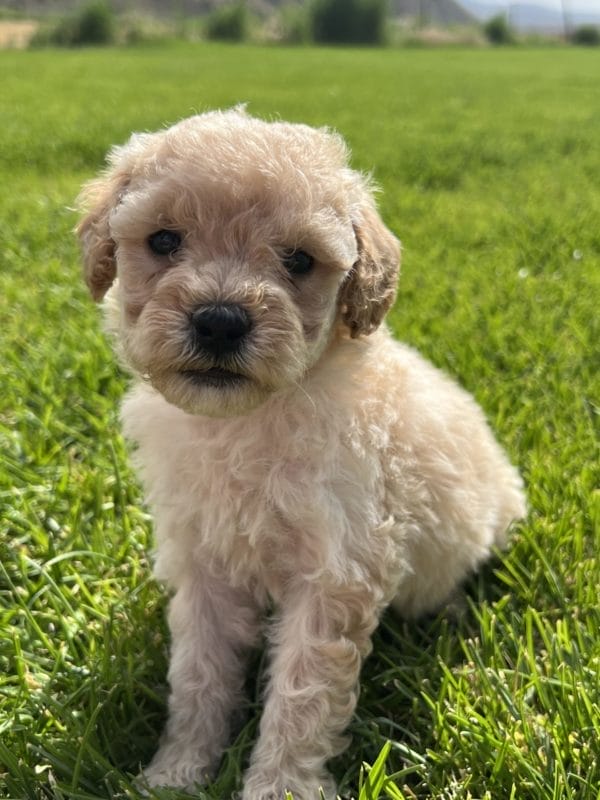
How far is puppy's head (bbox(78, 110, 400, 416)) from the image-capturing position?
6.33 feet

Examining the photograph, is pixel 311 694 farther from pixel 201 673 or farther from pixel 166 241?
pixel 166 241

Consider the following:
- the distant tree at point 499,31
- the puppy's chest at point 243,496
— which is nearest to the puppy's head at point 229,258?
the puppy's chest at point 243,496

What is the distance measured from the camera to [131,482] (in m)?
3.25

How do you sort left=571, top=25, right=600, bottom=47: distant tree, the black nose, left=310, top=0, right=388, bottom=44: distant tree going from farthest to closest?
left=571, top=25, right=600, bottom=47: distant tree, left=310, top=0, right=388, bottom=44: distant tree, the black nose

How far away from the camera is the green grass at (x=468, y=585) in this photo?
209 cm

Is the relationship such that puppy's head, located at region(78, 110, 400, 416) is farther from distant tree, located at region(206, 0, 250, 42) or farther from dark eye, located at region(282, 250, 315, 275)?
distant tree, located at region(206, 0, 250, 42)

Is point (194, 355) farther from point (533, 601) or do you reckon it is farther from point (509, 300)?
point (509, 300)

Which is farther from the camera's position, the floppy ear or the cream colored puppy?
the floppy ear

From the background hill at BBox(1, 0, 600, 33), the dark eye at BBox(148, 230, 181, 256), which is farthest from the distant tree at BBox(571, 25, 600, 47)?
the dark eye at BBox(148, 230, 181, 256)

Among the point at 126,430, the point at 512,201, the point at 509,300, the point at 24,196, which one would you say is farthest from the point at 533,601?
the point at 24,196

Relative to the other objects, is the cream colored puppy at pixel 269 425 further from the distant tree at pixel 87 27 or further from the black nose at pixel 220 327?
the distant tree at pixel 87 27

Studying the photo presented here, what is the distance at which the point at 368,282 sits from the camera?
222cm

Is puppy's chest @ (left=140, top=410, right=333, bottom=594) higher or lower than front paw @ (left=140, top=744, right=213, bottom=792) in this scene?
higher

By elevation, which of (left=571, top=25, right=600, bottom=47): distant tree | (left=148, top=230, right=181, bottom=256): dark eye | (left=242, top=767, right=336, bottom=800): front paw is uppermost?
(left=571, top=25, right=600, bottom=47): distant tree
